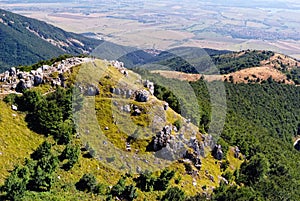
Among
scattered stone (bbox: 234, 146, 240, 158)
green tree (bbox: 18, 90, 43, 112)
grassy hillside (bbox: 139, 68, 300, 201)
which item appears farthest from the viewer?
scattered stone (bbox: 234, 146, 240, 158)

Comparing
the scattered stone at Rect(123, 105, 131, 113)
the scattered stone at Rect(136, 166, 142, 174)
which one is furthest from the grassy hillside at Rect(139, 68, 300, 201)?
the scattered stone at Rect(123, 105, 131, 113)

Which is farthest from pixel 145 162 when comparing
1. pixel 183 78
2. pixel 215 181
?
pixel 183 78

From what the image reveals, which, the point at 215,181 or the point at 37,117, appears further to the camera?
the point at 215,181

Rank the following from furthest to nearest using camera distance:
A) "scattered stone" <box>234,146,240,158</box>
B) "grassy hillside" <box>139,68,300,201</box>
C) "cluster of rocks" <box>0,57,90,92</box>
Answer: "scattered stone" <box>234,146,240,158</box>
"grassy hillside" <box>139,68,300,201</box>
"cluster of rocks" <box>0,57,90,92</box>

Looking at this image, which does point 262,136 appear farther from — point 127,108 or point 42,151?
point 42,151

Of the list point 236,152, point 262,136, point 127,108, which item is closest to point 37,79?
point 127,108

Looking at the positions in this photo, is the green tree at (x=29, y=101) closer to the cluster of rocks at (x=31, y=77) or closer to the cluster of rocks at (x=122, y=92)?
the cluster of rocks at (x=31, y=77)

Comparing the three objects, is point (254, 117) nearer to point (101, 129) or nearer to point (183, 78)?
point (183, 78)

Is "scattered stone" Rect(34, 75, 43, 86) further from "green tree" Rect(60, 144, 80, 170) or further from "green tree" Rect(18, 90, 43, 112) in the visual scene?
"green tree" Rect(60, 144, 80, 170)
